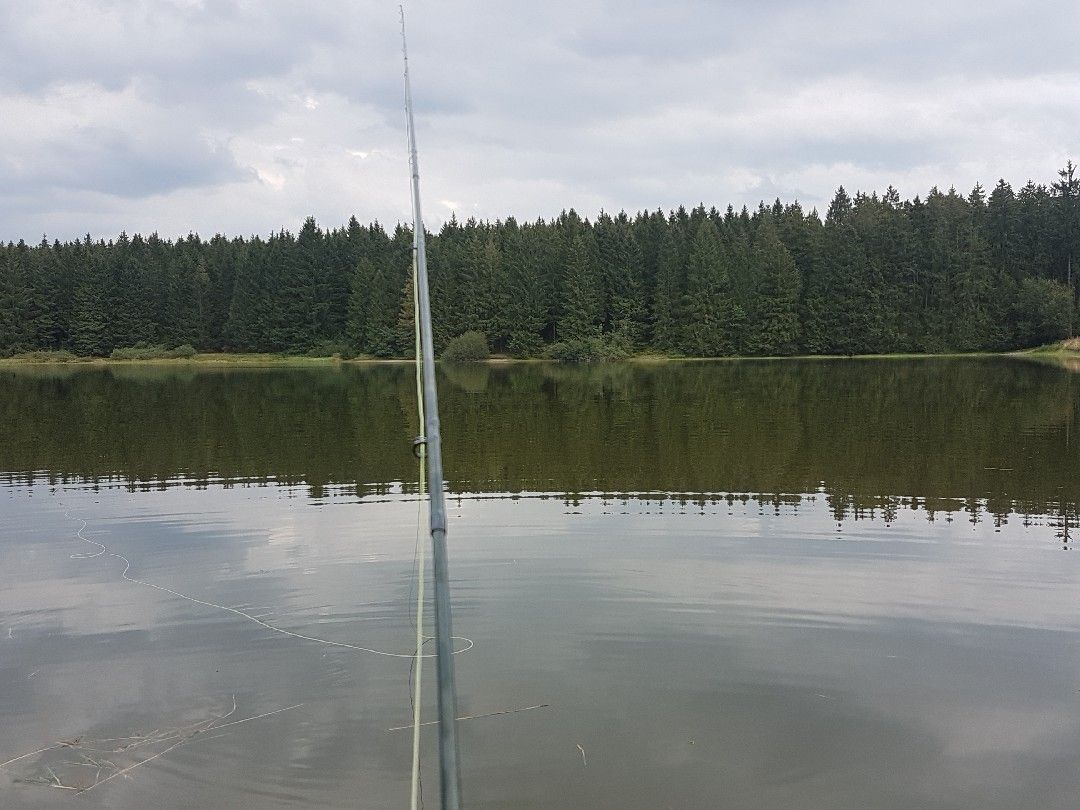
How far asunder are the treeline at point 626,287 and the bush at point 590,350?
32 cm

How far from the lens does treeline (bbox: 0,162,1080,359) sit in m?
94.9

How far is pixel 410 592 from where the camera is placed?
38.5 ft

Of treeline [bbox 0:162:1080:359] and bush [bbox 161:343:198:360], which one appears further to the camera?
bush [bbox 161:343:198:360]

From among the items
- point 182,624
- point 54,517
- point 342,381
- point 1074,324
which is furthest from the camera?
point 1074,324

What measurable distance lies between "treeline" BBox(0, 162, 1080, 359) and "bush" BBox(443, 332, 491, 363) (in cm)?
451

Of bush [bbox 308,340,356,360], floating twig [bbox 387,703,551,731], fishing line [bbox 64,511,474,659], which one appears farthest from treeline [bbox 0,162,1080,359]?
floating twig [bbox 387,703,551,731]

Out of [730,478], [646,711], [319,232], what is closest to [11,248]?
[319,232]

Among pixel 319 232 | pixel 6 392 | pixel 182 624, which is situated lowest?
pixel 182 624

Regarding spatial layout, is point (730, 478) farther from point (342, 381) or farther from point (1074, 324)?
point (1074, 324)

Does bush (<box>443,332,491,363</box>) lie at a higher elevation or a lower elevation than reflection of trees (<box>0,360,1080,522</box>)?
higher

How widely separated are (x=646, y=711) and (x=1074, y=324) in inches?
3704

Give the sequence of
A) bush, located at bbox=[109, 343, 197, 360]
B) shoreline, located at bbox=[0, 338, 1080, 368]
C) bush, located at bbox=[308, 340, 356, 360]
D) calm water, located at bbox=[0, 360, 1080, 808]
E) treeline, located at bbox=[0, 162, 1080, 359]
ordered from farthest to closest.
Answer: bush, located at bbox=[109, 343, 197, 360], bush, located at bbox=[308, 340, 356, 360], treeline, located at bbox=[0, 162, 1080, 359], shoreline, located at bbox=[0, 338, 1080, 368], calm water, located at bbox=[0, 360, 1080, 808]

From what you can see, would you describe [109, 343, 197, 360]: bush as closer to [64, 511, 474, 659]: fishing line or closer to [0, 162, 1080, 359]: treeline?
[0, 162, 1080, 359]: treeline

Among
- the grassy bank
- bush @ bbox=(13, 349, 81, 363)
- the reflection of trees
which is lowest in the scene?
the reflection of trees
